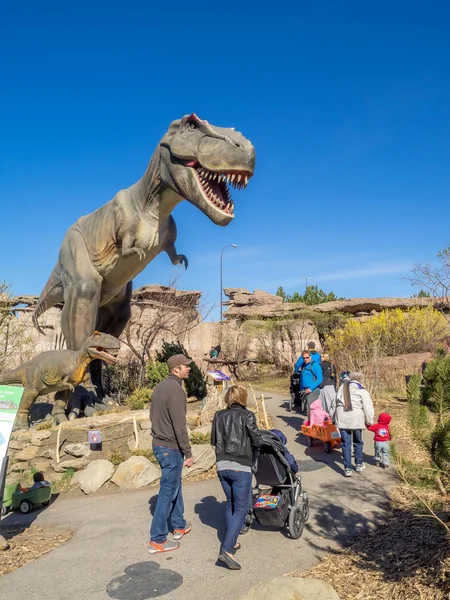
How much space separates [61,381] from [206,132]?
4.23 meters

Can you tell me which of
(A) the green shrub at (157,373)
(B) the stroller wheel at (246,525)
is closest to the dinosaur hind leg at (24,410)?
(A) the green shrub at (157,373)

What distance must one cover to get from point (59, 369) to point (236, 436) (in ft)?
14.4

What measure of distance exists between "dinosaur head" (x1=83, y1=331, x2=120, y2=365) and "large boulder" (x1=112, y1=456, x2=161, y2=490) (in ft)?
4.67

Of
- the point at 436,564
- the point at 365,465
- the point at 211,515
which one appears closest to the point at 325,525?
the point at 211,515

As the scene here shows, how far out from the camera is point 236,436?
3887 millimetres

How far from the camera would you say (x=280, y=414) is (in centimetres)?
1091

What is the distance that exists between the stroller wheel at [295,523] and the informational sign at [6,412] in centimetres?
256

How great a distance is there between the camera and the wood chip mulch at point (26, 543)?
4.13 meters

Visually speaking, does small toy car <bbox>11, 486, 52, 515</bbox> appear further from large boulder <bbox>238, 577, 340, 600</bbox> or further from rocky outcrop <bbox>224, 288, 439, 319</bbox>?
rocky outcrop <bbox>224, 288, 439, 319</bbox>

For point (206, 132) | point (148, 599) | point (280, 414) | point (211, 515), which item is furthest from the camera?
point (280, 414)

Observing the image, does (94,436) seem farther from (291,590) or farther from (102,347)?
(291,590)

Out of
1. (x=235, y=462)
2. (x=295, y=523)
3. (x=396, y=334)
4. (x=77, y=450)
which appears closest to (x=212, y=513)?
(x=295, y=523)

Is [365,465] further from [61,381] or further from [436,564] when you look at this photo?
[61,381]

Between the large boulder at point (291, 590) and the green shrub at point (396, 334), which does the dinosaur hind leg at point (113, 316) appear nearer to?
the large boulder at point (291, 590)
